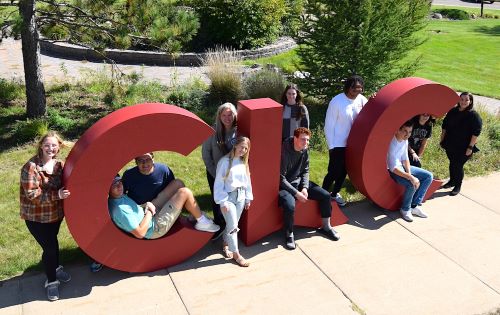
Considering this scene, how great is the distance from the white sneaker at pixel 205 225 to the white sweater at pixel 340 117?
1.95m

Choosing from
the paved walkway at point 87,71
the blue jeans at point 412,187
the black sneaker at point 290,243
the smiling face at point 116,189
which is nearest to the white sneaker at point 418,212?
the blue jeans at point 412,187

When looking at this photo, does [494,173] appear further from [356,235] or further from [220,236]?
[220,236]

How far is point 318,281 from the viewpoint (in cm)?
517

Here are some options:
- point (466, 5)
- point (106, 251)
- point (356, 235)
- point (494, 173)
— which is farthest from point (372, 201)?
point (466, 5)

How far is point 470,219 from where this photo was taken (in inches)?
258

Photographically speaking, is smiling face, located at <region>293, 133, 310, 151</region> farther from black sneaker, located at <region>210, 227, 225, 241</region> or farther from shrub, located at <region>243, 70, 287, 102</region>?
shrub, located at <region>243, 70, 287, 102</region>

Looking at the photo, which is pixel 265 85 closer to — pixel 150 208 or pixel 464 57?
pixel 150 208

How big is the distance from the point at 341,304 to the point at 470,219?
2.74 m

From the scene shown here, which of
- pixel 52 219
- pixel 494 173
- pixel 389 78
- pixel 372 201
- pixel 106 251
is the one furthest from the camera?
pixel 389 78

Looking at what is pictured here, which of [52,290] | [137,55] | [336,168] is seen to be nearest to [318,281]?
[336,168]

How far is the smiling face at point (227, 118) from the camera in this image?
529 centimetres

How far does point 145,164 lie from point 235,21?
34.3ft

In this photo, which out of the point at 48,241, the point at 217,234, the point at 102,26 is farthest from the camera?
the point at 102,26

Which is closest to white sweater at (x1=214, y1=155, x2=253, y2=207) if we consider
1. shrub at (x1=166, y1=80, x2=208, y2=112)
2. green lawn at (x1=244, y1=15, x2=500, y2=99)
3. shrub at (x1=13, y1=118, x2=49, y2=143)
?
shrub at (x1=13, y1=118, x2=49, y2=143)
